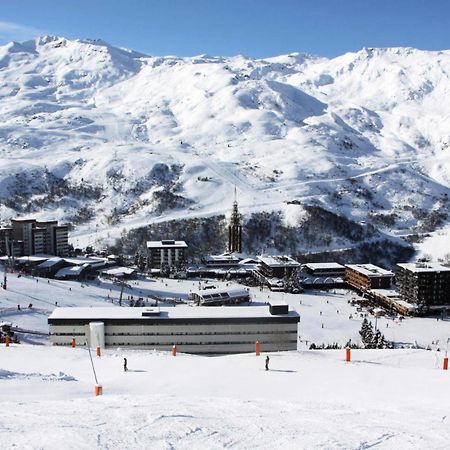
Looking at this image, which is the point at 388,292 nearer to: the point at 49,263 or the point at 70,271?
the point at 70,271

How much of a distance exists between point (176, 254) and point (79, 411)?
69.5 m

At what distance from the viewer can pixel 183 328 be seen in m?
34.5

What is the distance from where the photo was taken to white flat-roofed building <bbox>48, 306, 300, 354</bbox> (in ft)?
111

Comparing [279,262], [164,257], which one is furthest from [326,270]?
[164,257]

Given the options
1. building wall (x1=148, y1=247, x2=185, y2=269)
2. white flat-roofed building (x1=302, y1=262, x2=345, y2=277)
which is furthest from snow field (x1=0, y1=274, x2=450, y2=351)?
building wall (x1=148, y1=247, x2=185, y2=269)

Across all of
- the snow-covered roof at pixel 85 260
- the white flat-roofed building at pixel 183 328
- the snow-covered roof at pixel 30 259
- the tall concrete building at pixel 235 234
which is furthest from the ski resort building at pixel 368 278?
the snow-covered roof at pixel 30 259

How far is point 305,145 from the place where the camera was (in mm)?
159875

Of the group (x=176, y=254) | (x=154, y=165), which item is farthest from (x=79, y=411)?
(x=154, y=165)

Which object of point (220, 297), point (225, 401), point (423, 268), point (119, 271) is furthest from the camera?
point (119, 271)

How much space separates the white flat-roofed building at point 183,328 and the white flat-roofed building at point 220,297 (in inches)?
774

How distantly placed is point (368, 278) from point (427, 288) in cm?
992

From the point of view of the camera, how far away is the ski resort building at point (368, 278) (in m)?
69.2

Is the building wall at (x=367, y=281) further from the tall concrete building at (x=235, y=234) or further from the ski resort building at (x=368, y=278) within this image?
the tall concrete building at (x=235, y=234)

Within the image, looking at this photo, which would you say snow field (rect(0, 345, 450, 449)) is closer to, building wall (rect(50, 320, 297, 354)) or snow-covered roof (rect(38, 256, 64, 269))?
building wall (rect(50, 320, 297, 354))
